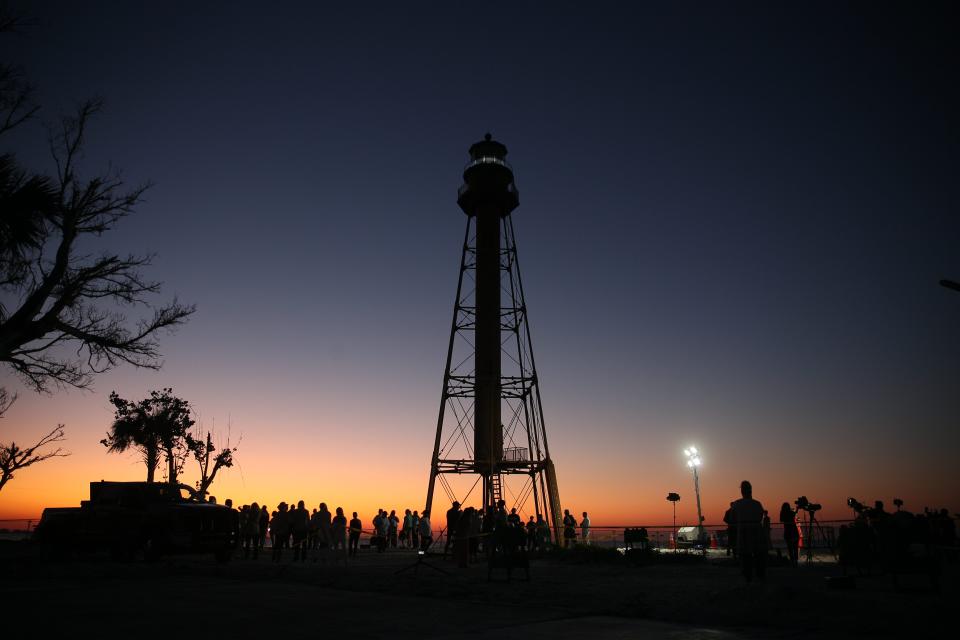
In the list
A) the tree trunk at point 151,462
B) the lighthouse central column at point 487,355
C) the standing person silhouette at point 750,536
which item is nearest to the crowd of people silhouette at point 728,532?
the standing person silhouette at point 750,536

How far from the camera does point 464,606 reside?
916 centimetres

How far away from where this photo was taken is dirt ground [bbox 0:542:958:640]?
22.7ft

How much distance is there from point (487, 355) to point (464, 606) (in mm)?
22232

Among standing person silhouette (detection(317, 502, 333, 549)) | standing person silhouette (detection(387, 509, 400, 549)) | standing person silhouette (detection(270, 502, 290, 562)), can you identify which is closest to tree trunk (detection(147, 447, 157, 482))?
standing person silhouette (detection(387, 509, 400, 549))

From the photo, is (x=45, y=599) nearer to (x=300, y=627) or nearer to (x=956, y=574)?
(x=300, y=627)

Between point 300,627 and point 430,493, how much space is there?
24104mm

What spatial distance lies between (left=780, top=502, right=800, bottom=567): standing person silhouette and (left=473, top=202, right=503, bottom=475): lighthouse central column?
45.6 ft

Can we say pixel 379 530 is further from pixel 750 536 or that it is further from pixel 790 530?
pixel 750 536

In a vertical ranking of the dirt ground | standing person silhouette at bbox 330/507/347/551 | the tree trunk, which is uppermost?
the tree trunk

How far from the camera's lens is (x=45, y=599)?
928cm

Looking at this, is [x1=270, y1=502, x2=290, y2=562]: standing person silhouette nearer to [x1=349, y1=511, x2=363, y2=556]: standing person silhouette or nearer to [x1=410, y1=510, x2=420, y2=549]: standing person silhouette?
[x1=349, y1=511, x2=363, y2=556]: standing person silhouette

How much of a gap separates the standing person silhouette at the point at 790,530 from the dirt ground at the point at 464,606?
13.3 feet

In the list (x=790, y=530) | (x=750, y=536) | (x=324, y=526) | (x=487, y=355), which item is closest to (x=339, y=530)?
(x=324, y=526)

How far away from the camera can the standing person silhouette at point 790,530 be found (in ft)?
57.4
